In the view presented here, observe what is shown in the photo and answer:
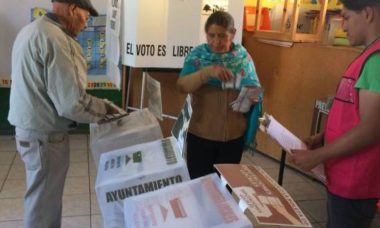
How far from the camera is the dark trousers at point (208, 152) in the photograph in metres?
1.81

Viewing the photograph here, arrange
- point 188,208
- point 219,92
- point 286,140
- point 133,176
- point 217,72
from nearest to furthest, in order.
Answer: point 188,208 → point 133,176 → point 286,140 → point 217,72 → point 219,92

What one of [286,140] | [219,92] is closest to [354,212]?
[286,140]

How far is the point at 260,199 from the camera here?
29.5 inches

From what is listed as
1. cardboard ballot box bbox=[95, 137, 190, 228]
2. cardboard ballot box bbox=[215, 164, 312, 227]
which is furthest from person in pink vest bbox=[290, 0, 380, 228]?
cardboard ballot box bbox=[95, 137, 190, 228]

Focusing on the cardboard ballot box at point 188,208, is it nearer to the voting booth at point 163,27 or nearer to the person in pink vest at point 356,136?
the person in pink vest at point 356,136

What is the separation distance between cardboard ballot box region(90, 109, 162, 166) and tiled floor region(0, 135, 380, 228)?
1250 millimetres

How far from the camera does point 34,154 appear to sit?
65.5 inches

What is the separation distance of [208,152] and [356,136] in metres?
0.89

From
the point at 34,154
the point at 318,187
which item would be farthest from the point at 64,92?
the point at 318,187

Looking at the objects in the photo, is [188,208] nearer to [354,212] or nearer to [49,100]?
[354,212]

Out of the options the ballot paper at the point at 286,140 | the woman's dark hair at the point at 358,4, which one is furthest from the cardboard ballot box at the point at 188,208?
the woman's dark hair at the point at 358,4

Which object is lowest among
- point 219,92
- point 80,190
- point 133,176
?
point 80,190

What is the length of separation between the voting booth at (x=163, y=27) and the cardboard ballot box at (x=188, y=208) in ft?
7.90

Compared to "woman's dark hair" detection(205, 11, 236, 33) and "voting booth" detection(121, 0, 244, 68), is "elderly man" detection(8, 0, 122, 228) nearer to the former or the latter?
"woman's dark hair" detection(205, 11, 236, 33)
